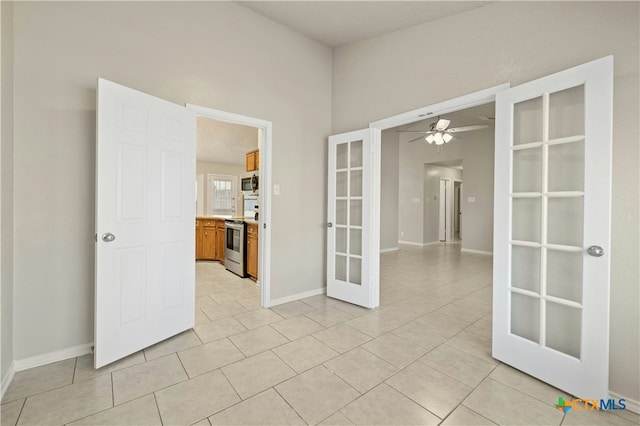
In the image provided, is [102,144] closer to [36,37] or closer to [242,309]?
[36,37]

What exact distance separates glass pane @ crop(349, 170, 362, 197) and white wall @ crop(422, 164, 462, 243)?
5.53 meters

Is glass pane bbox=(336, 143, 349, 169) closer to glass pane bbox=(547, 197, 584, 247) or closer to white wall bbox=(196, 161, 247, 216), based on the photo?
glass pane bbox=(547, 197, 584, 247)

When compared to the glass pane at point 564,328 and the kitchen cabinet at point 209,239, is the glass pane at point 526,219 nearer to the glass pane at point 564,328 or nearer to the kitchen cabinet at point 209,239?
the glass pane at point 564,328

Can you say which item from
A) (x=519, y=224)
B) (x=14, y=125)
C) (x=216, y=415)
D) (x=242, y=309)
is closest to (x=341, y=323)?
(x=242, y=309)

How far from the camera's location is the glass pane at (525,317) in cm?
196

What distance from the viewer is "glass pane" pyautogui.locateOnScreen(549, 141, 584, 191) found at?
5.74 ft

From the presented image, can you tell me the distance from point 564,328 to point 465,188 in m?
6.14

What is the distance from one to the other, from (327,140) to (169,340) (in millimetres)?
2766

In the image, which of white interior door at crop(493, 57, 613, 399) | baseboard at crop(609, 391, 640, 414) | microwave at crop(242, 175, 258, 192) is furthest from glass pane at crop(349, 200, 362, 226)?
baseboard at crop(609, 391, 640, 414)

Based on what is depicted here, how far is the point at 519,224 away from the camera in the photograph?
2.05 m

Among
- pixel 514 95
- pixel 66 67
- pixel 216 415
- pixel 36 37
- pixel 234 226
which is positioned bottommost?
pixel 216 415

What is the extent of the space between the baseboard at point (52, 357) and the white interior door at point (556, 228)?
3.15m

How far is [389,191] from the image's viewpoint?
Answer: 7.52m

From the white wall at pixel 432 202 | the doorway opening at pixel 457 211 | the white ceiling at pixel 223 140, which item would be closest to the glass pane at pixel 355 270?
the white ceiling at pixel 223 140
